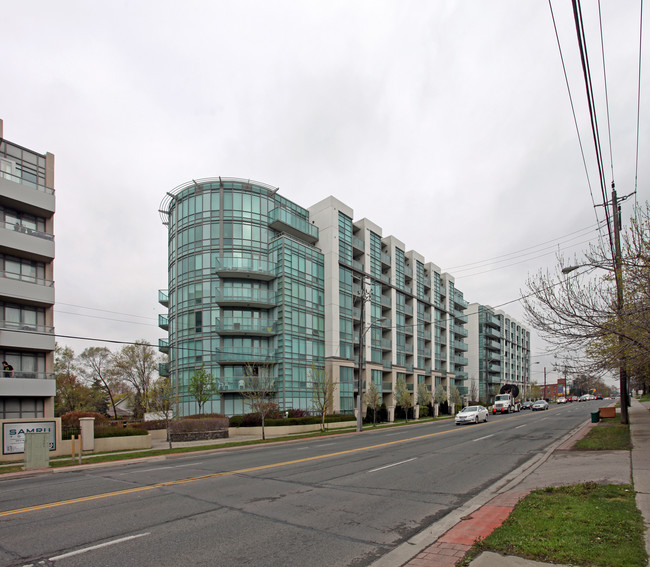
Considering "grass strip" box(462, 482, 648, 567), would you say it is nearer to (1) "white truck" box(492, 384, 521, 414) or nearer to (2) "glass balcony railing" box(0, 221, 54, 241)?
(2) "glass balcony railing" box(0, 221, 54, 241)

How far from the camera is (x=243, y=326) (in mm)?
39375

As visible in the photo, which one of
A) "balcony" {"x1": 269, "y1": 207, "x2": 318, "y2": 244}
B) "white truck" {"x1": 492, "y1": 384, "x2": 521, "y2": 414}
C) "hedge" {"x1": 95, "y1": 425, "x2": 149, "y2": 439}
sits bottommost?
"white truck" {"x1": 492, "y1": 384, "x2": 521, "y2": 414}

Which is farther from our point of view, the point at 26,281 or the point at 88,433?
the point at 26,281

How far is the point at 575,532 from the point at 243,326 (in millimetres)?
35074

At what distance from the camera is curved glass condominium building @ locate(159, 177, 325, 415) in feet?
128

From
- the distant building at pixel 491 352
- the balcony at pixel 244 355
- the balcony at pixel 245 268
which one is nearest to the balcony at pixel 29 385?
the balcony at pixel 244 355

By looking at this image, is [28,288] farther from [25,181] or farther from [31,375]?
[25,181]

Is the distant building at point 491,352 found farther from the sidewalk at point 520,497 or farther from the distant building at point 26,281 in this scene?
the sidewalk at point 520,497

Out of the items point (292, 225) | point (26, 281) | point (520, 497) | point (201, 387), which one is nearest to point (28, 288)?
point (26, 281)

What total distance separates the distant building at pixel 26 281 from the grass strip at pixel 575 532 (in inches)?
1113

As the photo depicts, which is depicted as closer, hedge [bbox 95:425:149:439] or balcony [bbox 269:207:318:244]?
hedge [bbox 95:425:149:439]

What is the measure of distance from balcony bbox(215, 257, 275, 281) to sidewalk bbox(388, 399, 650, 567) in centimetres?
2892

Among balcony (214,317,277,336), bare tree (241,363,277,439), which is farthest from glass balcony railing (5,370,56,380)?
balcony (214,317,277,336)

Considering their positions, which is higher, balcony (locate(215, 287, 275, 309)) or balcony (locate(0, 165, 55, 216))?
balcony (locate(0, 165, 55, 216))
